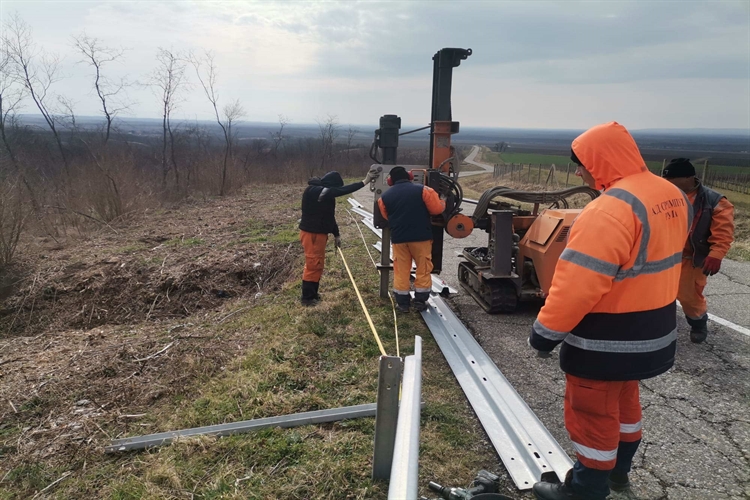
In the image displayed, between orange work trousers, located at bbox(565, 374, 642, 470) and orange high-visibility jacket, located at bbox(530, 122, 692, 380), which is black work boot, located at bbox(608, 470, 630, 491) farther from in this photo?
orange high-visibility jacket, located at bbox(530, 122, 692, 380)

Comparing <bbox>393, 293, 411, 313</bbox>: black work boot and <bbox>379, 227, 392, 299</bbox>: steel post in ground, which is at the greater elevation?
<bbox>379, 227, 392, 299</bbox>: steel post in ground

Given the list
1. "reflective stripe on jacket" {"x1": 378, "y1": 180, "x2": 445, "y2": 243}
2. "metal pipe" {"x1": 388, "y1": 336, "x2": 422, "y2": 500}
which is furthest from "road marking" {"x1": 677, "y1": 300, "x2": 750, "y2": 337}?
"metal pipe" {"x1": 388, "y1": 336, "x2": 422, "y2": 500}

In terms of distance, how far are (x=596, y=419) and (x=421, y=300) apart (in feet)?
11.8

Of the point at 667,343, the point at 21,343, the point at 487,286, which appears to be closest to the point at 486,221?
the point at 487,286

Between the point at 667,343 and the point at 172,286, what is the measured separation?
7.93 m

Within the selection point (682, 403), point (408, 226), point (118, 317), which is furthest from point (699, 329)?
point (118, 317)

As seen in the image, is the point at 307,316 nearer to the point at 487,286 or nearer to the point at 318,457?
the point at 487,286

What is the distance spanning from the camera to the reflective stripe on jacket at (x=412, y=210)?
5.67m

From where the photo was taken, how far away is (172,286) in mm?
8469

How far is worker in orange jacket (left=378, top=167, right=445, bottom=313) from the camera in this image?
5.68 m

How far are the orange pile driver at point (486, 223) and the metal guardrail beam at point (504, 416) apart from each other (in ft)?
3.20

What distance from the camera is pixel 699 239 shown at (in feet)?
15.7

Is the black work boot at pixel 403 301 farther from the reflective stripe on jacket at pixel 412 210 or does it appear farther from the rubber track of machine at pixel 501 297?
the rubber track of machine at pixel 501 297

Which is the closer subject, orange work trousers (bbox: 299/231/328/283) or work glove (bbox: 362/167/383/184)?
work glove (bbox: 362/167/383/184)
